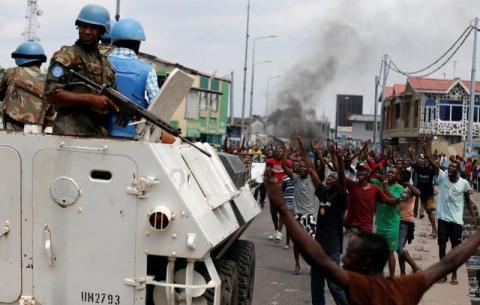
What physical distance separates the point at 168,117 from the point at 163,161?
2.73 ft

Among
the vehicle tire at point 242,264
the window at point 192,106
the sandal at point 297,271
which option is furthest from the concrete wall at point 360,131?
the vehicle tire at point 242,264

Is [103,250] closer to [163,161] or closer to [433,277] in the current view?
[163,161]

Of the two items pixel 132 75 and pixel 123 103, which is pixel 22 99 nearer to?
pixel 132 75

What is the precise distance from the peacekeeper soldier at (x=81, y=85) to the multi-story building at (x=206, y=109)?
4058 centimetres

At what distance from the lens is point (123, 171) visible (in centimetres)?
479

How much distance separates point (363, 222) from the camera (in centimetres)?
921

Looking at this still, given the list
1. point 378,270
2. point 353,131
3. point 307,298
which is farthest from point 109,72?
point 353,131

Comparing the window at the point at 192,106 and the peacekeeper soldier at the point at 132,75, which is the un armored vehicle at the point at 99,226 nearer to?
the peacekeeper soldier at the point at 132,75

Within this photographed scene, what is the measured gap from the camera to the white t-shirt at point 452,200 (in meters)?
10.8

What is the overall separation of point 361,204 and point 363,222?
0.75 ft

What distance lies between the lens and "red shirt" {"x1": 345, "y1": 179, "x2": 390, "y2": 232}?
9141mm

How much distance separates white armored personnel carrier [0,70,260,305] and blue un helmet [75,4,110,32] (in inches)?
35.0

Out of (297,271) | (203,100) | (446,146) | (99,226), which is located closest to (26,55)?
(99,226)

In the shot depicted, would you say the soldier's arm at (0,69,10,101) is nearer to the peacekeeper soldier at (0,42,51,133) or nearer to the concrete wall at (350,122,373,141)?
the peacekeeper soldier at (0,42,51,133)
